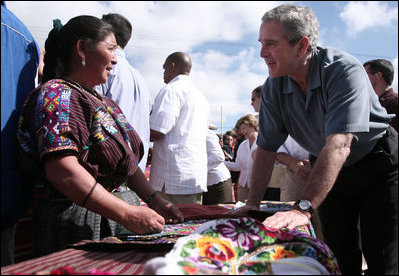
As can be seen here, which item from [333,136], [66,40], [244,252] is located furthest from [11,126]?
[333,136]

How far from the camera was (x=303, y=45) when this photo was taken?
1909 mm

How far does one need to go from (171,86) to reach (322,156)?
1.89 metres

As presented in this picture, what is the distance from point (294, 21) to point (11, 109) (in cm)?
144

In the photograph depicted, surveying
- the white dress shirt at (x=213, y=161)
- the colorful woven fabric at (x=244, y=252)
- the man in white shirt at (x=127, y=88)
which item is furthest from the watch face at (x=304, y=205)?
the white dress shirt at (x=213, y=161)

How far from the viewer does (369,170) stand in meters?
1.87

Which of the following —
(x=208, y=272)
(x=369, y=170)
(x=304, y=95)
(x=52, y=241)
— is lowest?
(x=52, y=241)

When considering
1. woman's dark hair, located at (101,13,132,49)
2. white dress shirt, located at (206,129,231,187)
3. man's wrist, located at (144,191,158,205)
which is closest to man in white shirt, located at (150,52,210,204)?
woman's dark hair, located at (101,13,132,49)

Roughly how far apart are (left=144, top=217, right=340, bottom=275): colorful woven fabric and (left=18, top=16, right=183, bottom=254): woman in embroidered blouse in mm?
373

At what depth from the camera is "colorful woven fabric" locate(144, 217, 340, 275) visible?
0.98 meters

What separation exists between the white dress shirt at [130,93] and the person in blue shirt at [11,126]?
3.22ft

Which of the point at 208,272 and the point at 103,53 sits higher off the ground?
the point at 103,53

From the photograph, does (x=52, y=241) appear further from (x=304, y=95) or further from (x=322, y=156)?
(x=304, y=95)

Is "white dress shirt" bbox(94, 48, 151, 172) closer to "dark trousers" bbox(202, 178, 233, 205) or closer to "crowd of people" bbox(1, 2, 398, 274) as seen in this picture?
"crowd of people" bbox(1, 2, 398, 274)

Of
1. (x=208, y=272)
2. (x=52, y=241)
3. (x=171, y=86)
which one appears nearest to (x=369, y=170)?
(x=208, y=272)
